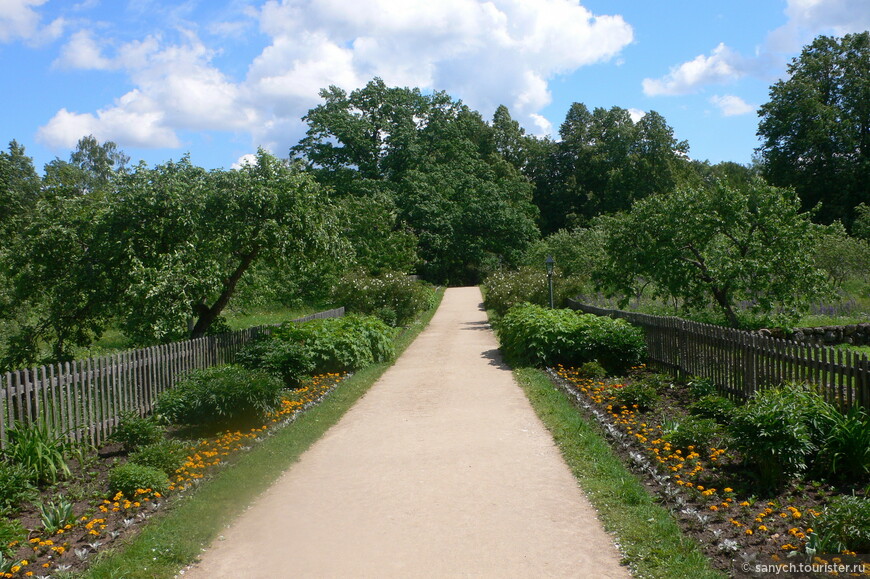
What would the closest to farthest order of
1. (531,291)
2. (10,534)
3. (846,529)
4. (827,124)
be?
(846,529) < (10,534) < (531,291) < (827,124)

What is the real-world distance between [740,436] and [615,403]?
12.4 ft

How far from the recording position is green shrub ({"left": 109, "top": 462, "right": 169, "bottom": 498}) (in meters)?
6.74

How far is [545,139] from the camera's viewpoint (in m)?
79.8

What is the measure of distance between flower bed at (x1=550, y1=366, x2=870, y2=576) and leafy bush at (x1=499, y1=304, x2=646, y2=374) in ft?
13.0

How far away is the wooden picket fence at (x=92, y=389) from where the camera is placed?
7.71 meters

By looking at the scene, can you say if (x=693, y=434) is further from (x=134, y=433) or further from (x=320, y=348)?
(x=320, y=348)

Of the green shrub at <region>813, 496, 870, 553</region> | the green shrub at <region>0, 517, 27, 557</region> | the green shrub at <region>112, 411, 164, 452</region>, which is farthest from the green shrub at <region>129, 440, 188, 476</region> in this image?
the green shrub at <region>813, 496, 870, 553</region>

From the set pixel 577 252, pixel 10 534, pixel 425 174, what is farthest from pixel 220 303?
pixel 425 174

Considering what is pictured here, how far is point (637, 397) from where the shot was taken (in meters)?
9.79

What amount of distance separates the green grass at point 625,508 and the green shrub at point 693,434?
696mm

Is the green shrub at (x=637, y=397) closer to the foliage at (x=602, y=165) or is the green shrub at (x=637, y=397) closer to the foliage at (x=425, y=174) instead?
the foliage at (x=425, y=174)

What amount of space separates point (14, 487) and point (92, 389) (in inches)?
104

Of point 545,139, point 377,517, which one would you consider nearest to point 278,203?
point 377,517

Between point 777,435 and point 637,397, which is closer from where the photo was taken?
point 777,435
